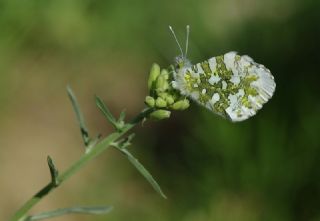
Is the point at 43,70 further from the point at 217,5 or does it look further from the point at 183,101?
the point at 183,101

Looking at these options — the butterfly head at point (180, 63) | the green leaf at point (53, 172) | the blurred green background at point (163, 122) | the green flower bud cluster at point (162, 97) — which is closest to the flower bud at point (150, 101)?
the green flower bud cluster at point (162, 97)

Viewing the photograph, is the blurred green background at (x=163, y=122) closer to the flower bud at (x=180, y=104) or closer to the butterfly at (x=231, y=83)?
the butterfly at (x=231, y=83)

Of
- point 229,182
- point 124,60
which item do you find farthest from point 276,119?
point 124,60

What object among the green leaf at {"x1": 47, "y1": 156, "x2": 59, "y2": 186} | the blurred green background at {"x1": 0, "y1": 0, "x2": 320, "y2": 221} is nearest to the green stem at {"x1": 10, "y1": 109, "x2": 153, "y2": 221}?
the green leaf at {"x1": 47, "y1": 156, "x2": 59, "y2": 186}

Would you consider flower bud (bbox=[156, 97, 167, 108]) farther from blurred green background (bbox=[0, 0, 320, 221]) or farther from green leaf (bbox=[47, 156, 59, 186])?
blurred green background (bbox=[0, 0, 320, 221])

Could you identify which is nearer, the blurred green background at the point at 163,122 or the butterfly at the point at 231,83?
the butterfly at the point at 231,83

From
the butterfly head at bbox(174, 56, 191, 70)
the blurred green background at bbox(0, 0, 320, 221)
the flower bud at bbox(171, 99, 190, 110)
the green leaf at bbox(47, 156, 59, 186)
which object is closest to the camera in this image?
the green leaf at bbox(47, 156, 59, 186)
